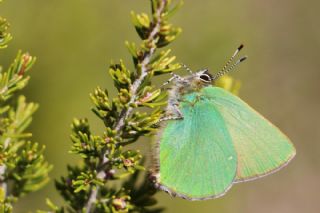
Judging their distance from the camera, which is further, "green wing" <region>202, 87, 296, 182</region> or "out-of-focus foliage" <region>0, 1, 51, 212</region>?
"green wing" <region>202, 87, 296, 182</region>

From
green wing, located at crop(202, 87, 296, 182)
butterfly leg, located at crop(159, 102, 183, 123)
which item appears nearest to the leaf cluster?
butterfly leg, located at crop(159, 102, 183, 123)

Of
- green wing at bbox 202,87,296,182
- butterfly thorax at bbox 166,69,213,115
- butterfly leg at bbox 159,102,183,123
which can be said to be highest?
butterfly thorax at bbox 166,69,213,115

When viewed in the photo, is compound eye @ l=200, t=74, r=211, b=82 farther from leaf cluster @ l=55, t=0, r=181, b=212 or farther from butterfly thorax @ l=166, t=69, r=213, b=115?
leaf cluster @ l=55, t=0, r=181, b=212

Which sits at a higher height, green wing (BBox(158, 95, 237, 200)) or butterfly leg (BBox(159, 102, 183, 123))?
butterfly leg (BBox(159, 102, 183, 123))

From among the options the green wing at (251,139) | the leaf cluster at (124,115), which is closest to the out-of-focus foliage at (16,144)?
the leaf cluster at (124,115)

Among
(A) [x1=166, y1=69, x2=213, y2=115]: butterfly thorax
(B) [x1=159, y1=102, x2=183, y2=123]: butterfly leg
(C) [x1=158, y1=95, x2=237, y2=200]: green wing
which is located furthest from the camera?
(A) [x1=166, y1=69, x2=213, y2=115]: butterfly thorax

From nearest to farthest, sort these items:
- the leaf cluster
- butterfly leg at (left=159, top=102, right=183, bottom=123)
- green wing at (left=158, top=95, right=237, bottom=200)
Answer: the leaf cluster < green wing at (left=158, top=95, right=237, bottom=200) < butterfly leg at (left=159, top=102, right=183, bottom=123)

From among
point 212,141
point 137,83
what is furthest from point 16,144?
point 212,141
